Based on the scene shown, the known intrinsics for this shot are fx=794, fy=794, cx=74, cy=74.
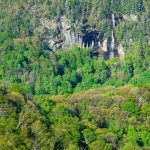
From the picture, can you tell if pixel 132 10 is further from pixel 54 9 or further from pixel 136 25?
pixel 54 9

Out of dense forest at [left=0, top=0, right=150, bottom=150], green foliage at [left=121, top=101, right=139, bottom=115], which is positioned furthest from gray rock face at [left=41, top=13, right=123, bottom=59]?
green foliage at [left=121, top=101, right=139, bottom=115]

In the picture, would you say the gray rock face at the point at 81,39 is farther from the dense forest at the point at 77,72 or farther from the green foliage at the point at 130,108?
the green foliage at the point at 130,108

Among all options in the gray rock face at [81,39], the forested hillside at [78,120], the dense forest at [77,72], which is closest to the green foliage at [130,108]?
the forested hillside at [78,120]

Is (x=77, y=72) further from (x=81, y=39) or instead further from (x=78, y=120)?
(x=78, y=120)

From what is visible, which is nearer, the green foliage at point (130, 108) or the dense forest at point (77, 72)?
the dense forest at point (77, 72)

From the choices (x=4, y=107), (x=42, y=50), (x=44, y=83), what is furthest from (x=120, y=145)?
(x=42, y=50)

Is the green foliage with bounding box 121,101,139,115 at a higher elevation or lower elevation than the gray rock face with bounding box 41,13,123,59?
lower

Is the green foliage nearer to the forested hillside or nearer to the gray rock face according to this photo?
the forested hillside

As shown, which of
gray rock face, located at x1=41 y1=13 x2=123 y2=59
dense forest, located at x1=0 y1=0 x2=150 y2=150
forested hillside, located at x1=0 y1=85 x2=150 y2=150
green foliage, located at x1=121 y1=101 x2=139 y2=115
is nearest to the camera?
forested hillside, located at x1=0 y1=85 x2=150 y2=150
